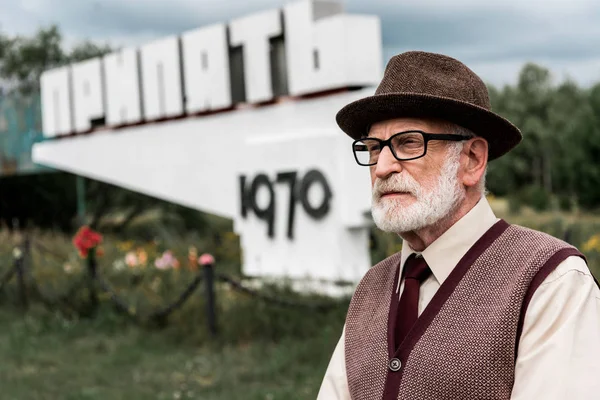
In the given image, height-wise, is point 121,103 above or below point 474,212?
above

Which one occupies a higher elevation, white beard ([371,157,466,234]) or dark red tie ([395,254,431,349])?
white beard ([371,157,466,234])

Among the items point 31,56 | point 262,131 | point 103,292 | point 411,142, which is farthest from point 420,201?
point 31,56

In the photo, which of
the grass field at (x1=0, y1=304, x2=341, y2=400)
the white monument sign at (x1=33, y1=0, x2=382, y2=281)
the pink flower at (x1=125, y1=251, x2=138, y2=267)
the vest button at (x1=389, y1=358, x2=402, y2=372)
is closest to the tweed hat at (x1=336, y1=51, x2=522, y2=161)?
the vest button at (x1=389, y1=358, x2=402, y2=372)

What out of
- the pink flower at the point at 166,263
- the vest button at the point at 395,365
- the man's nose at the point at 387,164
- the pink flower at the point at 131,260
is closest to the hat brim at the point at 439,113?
the man's nose at the point at 387,164

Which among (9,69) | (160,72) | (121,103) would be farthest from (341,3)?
(9,69)

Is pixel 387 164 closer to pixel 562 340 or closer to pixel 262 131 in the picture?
pixel 562 340

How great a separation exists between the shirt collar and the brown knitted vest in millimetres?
32

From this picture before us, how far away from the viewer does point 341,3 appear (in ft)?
30.6

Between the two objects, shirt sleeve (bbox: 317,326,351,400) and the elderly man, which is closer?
the elderly man

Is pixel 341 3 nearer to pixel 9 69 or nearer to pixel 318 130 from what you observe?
pixel 318 130

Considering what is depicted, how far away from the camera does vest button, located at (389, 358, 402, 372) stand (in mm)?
2139

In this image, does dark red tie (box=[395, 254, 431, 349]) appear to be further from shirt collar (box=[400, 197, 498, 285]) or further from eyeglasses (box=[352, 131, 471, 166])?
eyeglasses (box=[352, 131, 471, 166])

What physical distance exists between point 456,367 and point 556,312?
0.93 feet

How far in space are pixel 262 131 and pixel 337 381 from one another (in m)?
7.45
